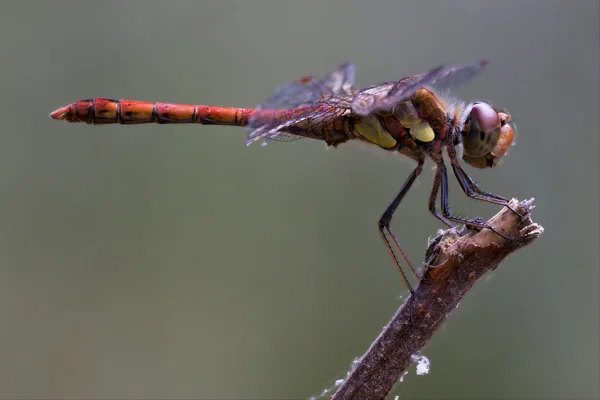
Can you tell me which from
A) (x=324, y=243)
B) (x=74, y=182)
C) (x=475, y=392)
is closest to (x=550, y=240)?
(x=475, y=392)

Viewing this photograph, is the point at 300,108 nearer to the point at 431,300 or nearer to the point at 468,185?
the point at 468,185

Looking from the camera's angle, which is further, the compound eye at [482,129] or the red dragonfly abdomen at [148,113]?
the red dragonfly abdomen at [148,113]

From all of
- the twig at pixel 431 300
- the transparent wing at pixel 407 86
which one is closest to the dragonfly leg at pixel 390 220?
the transparent wing at pixel 407 86

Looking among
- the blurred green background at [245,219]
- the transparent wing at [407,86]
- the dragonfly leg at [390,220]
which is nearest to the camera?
the transparent wing at [407,86]

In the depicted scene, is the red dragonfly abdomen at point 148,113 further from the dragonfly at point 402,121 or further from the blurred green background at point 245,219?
the blurred green background at point 245,219

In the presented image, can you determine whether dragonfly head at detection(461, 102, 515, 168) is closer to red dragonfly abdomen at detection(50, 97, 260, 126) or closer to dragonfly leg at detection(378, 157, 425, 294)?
dragonfly leg at detection(378, 157, 425, 294)

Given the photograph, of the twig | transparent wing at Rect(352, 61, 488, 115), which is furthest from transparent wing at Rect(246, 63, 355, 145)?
the twig

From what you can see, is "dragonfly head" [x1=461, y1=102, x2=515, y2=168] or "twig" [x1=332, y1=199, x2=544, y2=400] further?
"dragonfly head" [x1=461, y1=102, x2=515, y2=168]

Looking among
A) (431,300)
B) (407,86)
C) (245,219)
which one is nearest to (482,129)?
(407,86)
